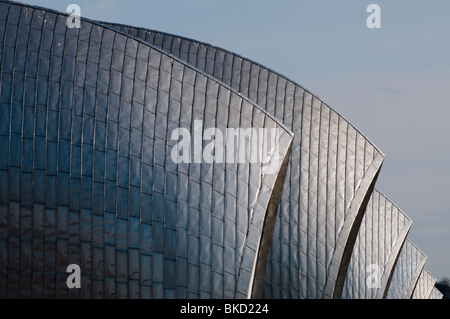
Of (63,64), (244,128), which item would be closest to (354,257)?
(244,128)

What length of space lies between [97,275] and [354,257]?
20200 millimetres

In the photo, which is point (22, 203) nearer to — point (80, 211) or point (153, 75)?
point (80, 211)

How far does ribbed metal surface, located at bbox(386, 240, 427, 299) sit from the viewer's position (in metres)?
57.6

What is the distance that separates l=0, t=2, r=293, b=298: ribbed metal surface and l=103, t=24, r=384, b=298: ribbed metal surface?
26.9 feet

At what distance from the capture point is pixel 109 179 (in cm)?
2956

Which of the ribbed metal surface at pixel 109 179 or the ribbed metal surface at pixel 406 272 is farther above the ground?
the ribbed metal surface at pixel 406 272

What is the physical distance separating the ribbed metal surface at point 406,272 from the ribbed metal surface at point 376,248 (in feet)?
18.4

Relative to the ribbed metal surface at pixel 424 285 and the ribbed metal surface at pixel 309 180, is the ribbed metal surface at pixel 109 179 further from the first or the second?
the ribbed metal surface at pixel 424 285

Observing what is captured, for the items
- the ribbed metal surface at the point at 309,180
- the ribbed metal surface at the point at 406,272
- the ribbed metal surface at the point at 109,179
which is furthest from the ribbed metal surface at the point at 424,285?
the ribbed metal surface at the point at 109,179

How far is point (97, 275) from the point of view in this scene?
29000mm
